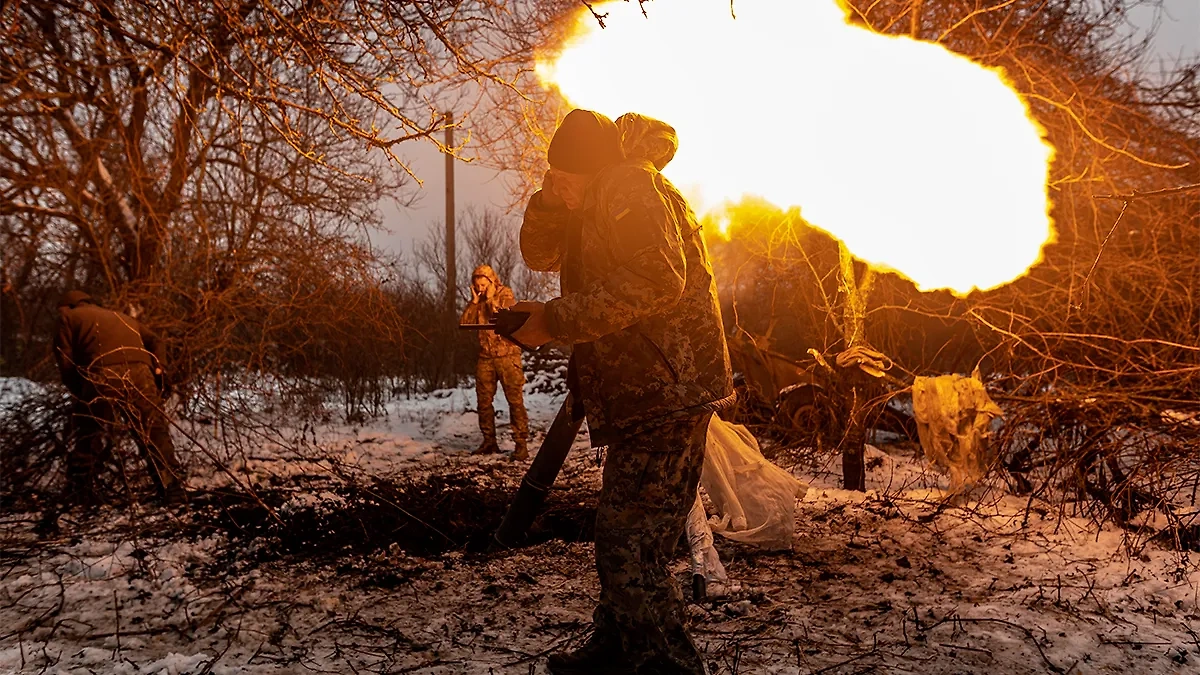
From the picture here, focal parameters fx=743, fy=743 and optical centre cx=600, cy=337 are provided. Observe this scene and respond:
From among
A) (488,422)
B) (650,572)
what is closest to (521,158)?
(488,422)

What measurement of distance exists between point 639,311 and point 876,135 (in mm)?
3163

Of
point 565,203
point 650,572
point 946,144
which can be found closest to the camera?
point 650,572

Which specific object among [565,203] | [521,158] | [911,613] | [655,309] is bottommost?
[911,613]

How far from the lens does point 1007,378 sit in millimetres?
5379

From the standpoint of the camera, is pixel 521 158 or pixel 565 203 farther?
pixel 521 158

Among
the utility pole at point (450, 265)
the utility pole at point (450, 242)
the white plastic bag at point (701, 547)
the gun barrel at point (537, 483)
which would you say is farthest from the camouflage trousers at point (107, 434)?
the utility pole at point (450, 242)

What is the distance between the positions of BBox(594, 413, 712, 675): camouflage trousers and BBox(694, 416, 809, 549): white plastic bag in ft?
4.21

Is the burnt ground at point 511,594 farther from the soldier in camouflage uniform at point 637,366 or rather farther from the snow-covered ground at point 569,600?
the soldier in camouflage uniform at point 637,366

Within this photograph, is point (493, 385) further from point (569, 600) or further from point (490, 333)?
point (569, 600)

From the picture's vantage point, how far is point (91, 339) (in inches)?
230

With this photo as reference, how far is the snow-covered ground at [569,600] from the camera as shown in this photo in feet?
9.80

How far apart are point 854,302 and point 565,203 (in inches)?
130

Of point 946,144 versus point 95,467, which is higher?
point 946,144

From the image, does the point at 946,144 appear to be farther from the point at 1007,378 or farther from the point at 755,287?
the point at 755,287
